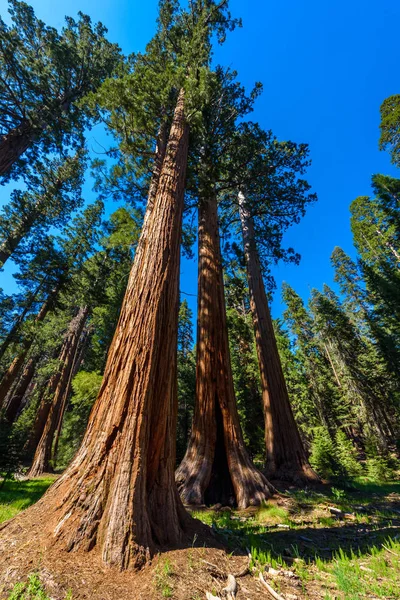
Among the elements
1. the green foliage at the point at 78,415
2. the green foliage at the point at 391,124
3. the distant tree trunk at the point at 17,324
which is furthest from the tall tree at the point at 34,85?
the green foliage at the point at 391,124

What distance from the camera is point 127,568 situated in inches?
65.4

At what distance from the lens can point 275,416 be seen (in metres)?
6.17

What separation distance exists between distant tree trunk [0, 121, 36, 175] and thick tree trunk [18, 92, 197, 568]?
11.1m

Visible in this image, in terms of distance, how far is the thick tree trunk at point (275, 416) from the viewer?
5.66 meters

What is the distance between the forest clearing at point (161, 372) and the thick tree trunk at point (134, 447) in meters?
0.02

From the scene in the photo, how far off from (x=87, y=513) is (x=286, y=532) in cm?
250

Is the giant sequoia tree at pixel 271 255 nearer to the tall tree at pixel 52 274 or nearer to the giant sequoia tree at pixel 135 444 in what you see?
the giant sequoia tree at pixel 135 444

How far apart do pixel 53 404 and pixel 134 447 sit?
11.5 m

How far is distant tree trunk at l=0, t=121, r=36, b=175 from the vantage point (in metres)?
10.0

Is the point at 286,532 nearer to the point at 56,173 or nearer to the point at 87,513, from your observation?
the point at 87,513

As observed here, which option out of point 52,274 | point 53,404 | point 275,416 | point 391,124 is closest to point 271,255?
point 275,416

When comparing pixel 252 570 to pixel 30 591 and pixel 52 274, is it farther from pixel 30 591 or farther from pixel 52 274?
pixel 52 274

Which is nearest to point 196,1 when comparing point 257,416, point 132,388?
point 132,388

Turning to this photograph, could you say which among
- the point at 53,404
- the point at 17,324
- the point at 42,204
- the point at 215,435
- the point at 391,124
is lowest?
the point at 215,435
